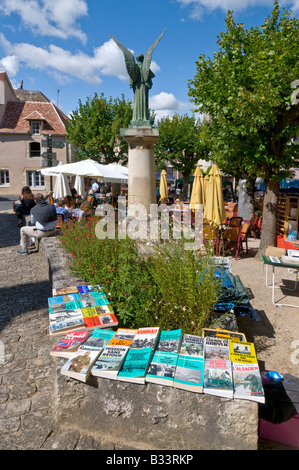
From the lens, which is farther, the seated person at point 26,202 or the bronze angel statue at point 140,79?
the seated person at point 26,202

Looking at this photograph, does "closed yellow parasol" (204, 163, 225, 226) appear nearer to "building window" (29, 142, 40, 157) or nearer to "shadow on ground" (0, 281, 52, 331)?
"shadow on ground" (0, 281, 52, 331)

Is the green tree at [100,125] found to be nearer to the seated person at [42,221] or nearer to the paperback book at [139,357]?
the seated person at [42,221]

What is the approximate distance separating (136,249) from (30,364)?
2.02 m

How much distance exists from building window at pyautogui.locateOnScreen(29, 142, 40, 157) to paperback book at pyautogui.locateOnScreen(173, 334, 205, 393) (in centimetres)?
2795

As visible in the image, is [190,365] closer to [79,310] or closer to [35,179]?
[79,310]

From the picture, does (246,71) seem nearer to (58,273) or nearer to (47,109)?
(58,273)

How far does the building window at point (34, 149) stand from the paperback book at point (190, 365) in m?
28.0

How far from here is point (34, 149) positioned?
27.8 metres

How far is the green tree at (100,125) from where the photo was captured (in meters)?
A: 23.3

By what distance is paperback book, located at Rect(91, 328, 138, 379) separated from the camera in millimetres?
2395

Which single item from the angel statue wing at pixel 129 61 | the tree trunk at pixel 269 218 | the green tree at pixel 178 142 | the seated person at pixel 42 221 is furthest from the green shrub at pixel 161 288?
the green tree at pixel 178 142

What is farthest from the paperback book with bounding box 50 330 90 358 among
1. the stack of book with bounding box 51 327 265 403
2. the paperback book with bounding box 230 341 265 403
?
Result: the paperback book with bounding box 230 341 265 403

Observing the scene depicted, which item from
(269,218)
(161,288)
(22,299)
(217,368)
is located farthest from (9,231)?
(217,368)

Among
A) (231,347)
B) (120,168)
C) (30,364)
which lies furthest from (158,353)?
(120,168)
